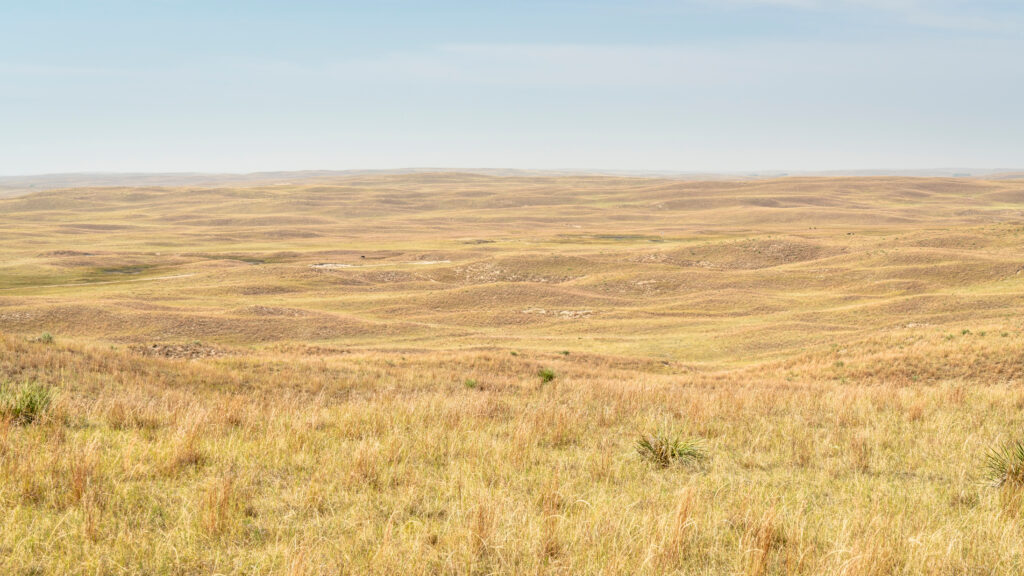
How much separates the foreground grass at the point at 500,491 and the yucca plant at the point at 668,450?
18 cm

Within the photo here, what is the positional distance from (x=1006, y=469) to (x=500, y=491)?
5.16 metres

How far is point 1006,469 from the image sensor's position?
6.50 meters

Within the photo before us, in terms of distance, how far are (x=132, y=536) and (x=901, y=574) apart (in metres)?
5.65

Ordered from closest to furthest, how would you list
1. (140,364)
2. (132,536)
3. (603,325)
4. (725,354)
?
1. (132,536)
2. (140,364)
3. (725,354)
4. (603,325)

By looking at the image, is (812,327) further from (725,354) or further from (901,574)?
(901,574)

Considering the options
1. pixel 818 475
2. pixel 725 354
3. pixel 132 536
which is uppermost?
pixel 132 536

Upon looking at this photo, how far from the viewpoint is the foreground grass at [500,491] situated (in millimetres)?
4672

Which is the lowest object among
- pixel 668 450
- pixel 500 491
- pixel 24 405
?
pixel 668 450

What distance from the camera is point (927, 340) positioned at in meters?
28.6

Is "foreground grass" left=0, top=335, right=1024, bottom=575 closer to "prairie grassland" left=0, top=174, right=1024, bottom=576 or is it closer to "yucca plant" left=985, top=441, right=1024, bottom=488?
"prairie grassland" left=0, top=174, right=1024, bottom=576

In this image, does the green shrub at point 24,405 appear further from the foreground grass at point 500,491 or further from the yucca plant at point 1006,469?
the yucca plant at point 1006,469

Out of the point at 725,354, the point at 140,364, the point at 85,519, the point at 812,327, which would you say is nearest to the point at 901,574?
the point at 85,519

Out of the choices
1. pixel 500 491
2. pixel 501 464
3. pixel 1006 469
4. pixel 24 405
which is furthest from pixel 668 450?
pixel 24 405

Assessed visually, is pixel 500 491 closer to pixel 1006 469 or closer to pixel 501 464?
pixel 501 464
